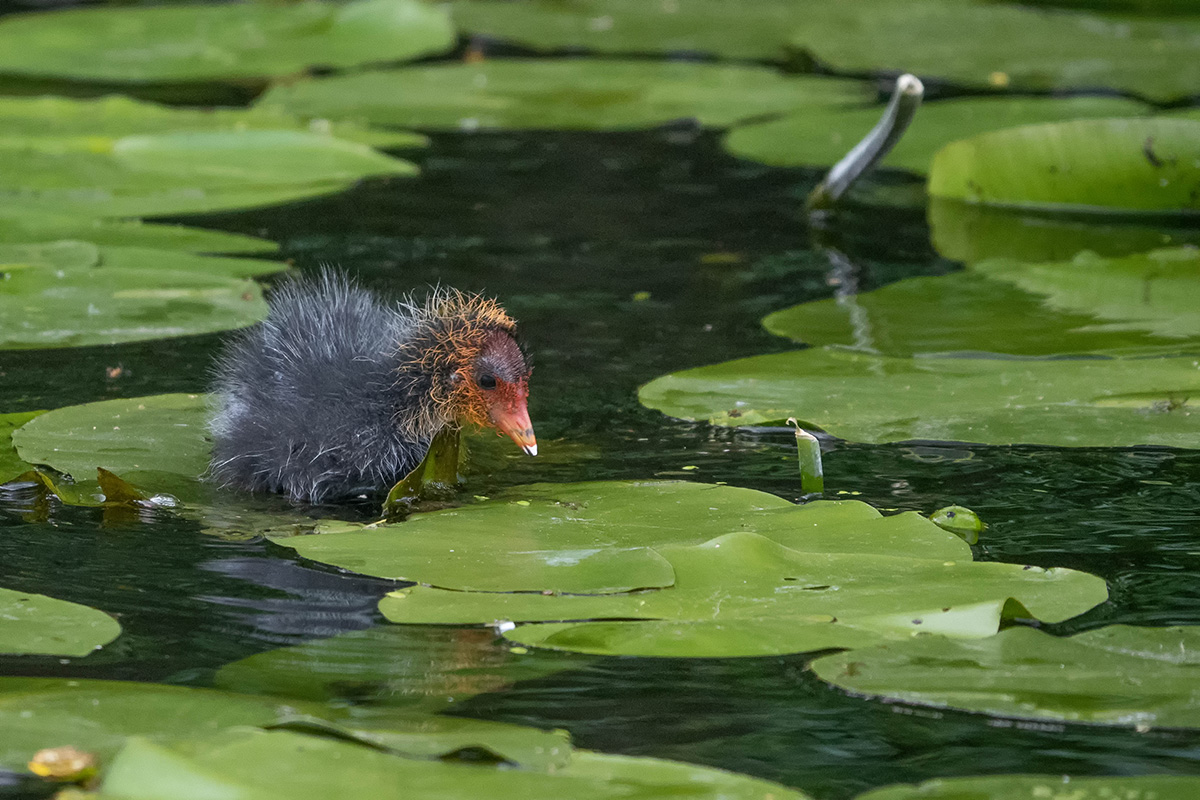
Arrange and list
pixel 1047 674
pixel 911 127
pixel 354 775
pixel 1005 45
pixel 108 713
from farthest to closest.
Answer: pixel 1005 45 < pixel 911 127 < pixel 1047 674 < pixel 108 713 < pixel 354 775

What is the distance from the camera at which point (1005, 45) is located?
25.1ft

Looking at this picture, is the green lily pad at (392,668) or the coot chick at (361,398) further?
the coot chick at (361,398)

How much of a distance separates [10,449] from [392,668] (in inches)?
48.9

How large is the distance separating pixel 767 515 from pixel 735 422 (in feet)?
2.02

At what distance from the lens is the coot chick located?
3023 mm

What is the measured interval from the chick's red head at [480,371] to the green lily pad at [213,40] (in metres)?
4.78

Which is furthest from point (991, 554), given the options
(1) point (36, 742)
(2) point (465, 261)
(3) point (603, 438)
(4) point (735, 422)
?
(2) point (465, 261)

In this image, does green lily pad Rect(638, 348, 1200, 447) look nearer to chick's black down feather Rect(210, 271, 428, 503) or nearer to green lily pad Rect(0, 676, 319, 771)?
chick's black down feather Rect(210, 271, 428, 503)

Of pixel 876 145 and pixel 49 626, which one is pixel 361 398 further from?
pixel 876 145

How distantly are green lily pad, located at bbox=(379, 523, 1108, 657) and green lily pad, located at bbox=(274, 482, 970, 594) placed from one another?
2.1 inches

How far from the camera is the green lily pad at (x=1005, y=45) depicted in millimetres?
7000

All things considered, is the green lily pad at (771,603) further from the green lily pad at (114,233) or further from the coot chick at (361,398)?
the green lily pad at (114,233)

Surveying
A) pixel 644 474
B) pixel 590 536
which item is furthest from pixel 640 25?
pixel 590 536

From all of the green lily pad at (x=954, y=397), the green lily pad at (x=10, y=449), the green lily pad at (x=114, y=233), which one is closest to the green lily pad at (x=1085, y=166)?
the green lily pad at (x=954, y=397)
